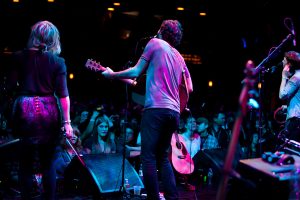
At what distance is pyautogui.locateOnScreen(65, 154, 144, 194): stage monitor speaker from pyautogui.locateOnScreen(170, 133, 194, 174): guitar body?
1.02m

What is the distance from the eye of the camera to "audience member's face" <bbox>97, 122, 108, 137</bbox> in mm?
6648

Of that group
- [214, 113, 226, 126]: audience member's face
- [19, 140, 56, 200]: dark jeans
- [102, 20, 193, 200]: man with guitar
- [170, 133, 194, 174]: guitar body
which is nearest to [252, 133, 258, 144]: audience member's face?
[214, 113, 226, 126]: audience member's face

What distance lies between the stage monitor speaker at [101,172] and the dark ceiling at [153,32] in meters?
7.12

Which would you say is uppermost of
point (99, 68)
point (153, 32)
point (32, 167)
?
point (153, 32)

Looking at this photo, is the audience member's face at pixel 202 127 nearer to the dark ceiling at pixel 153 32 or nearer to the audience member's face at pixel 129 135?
the audience member's face at pixel 129 135

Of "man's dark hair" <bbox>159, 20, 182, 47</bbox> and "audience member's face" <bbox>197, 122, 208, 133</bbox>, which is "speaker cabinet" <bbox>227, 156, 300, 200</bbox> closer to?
"man's dark hair" <bbox>159, 20, 182, 47</bbox>

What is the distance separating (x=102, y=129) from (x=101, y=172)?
1719mm

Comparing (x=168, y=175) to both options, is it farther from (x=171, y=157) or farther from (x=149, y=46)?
(x=171, y=157)

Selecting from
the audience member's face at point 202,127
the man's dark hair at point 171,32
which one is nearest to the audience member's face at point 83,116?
the audience member's face at point 202,127

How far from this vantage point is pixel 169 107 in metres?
3.30

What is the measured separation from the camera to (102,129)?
665cm

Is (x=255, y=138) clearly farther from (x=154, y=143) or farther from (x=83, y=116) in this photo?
(x=154, y=143)

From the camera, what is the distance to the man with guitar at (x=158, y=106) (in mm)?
3262

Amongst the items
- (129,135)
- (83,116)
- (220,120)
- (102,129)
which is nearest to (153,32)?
(220,120)
